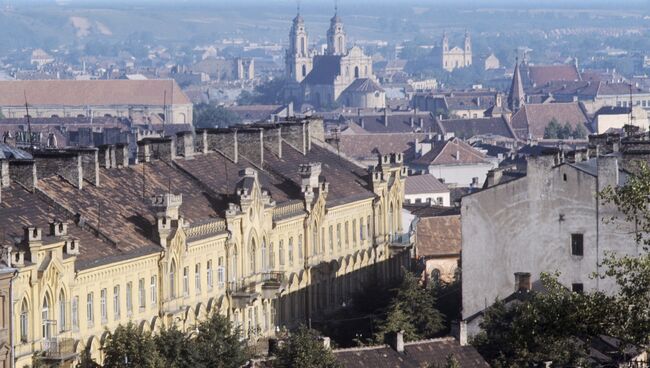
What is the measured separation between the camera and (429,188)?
439 feet

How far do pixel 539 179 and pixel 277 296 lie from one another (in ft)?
24.6

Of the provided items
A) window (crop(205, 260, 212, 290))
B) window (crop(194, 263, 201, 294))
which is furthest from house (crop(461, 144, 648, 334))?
window (crop(194, 263, 201, 294))

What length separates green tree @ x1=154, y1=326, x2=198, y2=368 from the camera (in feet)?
166

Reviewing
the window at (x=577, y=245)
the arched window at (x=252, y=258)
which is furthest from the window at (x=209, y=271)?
the window at (x=577, y=245)

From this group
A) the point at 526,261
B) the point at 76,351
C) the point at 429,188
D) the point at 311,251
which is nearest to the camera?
the point at 76,351

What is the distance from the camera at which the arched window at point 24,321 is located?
160 ft

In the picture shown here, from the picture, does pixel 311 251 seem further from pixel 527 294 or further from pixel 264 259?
pixel 527 294

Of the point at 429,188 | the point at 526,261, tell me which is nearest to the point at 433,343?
the point at 526,261

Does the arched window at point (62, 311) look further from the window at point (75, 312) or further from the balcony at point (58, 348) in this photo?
the window at point (75, 312)

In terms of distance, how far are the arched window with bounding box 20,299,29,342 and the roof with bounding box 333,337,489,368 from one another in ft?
22.0

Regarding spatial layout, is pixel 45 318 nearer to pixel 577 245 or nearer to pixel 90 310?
pixel 90 310

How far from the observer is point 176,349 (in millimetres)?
50969

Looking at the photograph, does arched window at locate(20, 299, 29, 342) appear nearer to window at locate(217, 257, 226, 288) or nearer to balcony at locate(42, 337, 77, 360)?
balcony at locate(42, 337, 77, 360)

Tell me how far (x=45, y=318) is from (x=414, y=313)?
17068 millimetres
